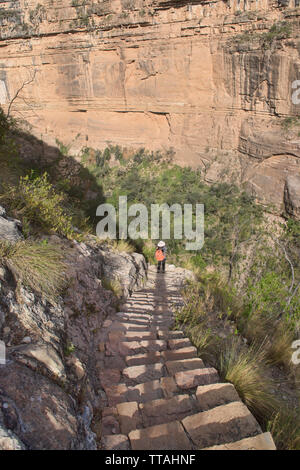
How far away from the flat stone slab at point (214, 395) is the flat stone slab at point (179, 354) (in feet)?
1.86

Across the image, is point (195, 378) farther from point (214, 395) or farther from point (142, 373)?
point (142, 373)

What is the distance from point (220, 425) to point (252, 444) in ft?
0.85

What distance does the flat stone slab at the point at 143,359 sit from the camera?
2854 millimetres

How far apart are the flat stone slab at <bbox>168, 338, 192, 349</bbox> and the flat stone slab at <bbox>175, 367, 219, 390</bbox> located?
0.54m

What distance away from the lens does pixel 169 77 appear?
15.2m

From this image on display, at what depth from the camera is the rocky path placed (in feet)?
6.48

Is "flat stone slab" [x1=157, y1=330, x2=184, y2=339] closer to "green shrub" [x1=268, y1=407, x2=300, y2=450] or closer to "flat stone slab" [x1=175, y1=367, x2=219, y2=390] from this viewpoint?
"flat stone slab" [x1=175, y1=367, x2=219, y2=390]

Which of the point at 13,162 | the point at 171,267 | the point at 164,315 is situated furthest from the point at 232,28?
the point at 164,315

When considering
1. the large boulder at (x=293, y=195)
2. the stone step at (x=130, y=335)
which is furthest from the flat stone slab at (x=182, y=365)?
the large boulder at (x=293, y=195)

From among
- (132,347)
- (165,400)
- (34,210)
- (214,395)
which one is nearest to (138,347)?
(132,347)

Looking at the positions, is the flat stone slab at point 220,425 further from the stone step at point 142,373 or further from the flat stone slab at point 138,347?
the flat stone slab at point 138,347

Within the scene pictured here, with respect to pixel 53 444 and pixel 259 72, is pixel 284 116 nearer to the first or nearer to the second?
pixel 259 72

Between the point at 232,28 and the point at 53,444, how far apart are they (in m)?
15.9

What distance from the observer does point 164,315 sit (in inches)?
165
